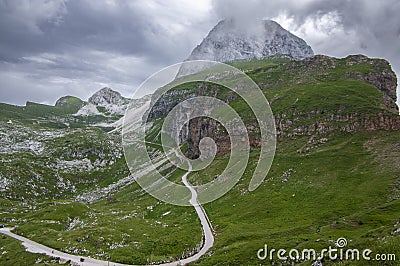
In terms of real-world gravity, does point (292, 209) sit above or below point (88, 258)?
above

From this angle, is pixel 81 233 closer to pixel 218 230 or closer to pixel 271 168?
pixel 218 230

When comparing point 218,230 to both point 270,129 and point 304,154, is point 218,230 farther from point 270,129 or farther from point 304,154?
point 270,129

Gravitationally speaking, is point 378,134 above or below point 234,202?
above

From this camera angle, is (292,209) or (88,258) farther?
(292,209)

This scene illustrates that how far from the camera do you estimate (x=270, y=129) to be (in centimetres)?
16550

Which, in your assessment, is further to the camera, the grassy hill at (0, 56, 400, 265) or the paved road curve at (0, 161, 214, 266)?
the paved road curve at (0, 161, 214, 266)

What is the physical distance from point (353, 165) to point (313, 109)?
53.1m

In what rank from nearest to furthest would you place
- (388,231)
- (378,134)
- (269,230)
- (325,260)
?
1. (325,260)
2. (388,231)
3. (269,230)
4. (378,134)

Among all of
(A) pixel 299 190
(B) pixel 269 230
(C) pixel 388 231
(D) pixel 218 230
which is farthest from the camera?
(A) pixel 299 190

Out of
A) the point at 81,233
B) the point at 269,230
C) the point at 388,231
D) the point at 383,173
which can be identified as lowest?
the point at 81,233

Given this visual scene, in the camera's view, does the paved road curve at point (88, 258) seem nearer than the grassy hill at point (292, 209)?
No

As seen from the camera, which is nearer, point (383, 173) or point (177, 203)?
point (383, 173)

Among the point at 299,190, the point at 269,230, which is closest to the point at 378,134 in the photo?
the point at 299,190

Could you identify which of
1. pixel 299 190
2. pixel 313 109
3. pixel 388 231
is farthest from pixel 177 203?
pixel 388 231
